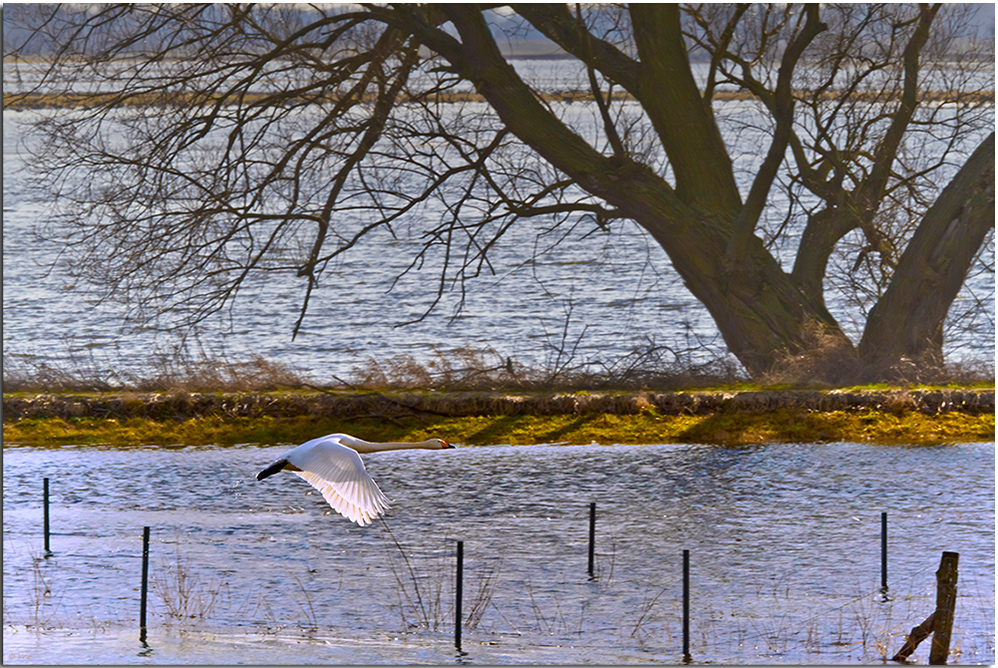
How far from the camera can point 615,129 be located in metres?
22.7

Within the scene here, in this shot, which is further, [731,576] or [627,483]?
[627,483]

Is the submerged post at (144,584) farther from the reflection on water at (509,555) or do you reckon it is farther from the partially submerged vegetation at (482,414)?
the partially submerged vegetation at (482,414)

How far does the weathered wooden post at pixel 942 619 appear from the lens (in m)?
9.84

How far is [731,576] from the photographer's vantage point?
1346 cm

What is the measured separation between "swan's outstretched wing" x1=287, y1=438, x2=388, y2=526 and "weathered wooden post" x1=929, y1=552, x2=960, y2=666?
4095 mm

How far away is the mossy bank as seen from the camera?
19.4 meters

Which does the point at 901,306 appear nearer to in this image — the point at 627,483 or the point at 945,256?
the point at 945,256

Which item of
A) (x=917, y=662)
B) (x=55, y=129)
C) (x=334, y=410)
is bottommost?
(x=917, y=662)

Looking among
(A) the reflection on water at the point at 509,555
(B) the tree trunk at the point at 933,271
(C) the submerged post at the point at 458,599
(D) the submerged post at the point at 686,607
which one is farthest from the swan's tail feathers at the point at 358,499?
(B) the tree trunk at the point at 933,271

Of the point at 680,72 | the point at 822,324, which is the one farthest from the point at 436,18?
the point at 822,324

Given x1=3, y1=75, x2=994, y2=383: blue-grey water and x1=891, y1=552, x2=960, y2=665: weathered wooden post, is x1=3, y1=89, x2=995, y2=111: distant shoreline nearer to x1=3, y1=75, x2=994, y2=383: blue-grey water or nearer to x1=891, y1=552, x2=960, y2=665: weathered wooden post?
x1=3, y1=75, x2=994, y2=383: blue-grey water

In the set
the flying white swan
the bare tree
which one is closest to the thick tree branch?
the bare tree

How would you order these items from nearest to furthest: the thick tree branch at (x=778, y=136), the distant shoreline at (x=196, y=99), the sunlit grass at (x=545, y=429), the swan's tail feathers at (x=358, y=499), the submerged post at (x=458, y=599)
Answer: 1. the swan's tail feathers at (x=358, y=499)
2. the submerged post at (x=458, y=599)
3. the sunlit grass at (x=545, y=429)
4. the distant shoreline at (x=196, y=99)
5. the thick tree branch at (x=778, y=136)

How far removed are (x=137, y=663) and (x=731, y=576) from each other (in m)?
5.81
